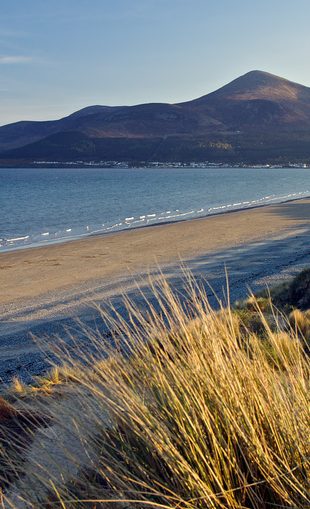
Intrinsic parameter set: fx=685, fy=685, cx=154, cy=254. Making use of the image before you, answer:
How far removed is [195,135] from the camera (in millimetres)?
165125

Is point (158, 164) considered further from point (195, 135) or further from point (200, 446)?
point (200, 446)

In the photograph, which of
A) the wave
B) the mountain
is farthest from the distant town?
the wave

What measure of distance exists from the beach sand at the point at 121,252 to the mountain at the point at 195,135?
111 m

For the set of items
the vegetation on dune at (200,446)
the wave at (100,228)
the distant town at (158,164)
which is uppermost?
the distant town at (158,164)

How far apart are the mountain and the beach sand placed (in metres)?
111

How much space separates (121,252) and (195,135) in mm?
148764

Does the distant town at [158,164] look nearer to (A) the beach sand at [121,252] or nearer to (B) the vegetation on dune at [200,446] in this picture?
(A) the beach sand at [121,252]

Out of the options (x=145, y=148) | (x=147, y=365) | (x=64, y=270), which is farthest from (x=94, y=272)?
(x=145, y=148)

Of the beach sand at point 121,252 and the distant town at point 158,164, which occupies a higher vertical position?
the distant town at point 158,164

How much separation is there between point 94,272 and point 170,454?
13111 millimetres

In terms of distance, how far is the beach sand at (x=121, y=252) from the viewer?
49.1ft

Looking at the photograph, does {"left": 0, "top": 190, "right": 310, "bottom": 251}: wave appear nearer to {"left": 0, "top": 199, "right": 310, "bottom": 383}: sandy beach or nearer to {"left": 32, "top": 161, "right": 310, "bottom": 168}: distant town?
{"left": 0, "top": 199, "right": 310, "bottom": 383}: sandy beach

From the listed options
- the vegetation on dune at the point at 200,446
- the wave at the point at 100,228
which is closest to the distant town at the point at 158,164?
the wave at the point at 100,228

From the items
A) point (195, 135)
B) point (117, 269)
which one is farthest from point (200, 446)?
point (195, 135)
